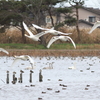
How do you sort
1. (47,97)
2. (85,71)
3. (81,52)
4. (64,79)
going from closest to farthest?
1. (47,97)
2. (64,79)
3. (85,71)
4. (81,52)

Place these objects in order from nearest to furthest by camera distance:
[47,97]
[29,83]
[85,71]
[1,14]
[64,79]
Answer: [47,97], [29,83], [64,79], [85,71], [1,14]

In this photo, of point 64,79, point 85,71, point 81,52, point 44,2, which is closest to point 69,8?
point 44,2

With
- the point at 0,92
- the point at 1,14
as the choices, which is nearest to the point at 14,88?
the point at 0,92

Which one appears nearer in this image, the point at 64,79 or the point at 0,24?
the point at 64,79

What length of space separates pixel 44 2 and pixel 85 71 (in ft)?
64.1

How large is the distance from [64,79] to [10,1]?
2327cm

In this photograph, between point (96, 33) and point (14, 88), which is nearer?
point (14, 88)

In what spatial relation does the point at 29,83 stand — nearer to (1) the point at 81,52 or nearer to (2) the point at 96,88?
(2) the point at 96,88

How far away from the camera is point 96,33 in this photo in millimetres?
45375

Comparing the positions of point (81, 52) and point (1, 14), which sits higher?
point (1, 14)

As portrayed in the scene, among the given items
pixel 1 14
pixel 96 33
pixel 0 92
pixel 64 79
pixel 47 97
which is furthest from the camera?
pixel 96 33

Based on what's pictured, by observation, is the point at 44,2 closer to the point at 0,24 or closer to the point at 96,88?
the point at 0,24

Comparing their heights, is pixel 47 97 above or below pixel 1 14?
below

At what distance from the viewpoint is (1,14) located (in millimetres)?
41219
